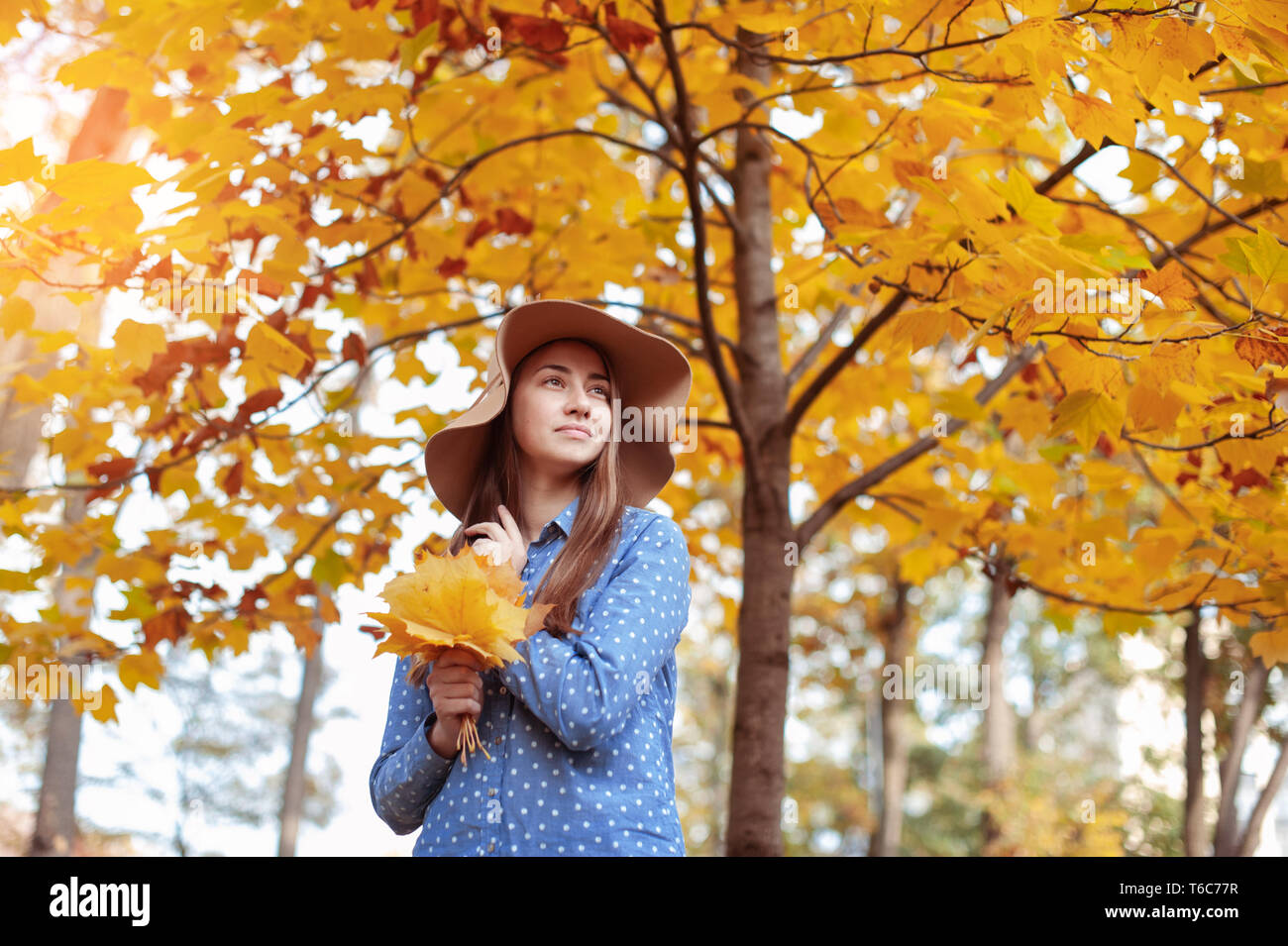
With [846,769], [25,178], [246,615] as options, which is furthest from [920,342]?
[846,769]

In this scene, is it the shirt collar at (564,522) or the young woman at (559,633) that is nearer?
the young woman at (559,633)

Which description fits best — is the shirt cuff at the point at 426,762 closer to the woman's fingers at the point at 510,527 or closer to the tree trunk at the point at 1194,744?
the woman's fingers at the point at 510,527

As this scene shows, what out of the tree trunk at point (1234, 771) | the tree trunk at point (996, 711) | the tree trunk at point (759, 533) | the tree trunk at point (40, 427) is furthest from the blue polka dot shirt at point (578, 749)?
the tree trunk at point (996, 711)

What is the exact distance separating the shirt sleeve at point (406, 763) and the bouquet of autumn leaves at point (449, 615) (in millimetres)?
263

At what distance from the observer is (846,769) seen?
19.0 meters

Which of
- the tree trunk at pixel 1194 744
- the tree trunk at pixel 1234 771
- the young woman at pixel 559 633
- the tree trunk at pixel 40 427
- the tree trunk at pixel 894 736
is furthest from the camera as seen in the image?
the tree trunk at pixel 894 736

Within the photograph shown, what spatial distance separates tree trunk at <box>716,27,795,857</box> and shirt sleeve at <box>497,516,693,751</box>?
1810 mm

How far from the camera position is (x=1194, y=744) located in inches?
221

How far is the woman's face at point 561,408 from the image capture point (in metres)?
1.93

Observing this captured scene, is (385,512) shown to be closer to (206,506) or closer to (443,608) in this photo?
(206,506)

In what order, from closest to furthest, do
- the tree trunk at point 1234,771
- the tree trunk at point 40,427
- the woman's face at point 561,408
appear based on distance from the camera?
the woman's face at point 561,408 < the tree trunk at point 40,427 < the tree trunk at point 1234,771

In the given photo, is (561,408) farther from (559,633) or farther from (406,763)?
(406,763)

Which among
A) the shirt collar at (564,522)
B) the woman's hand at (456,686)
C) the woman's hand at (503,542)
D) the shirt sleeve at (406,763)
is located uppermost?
the shirt collar at (564,522)
